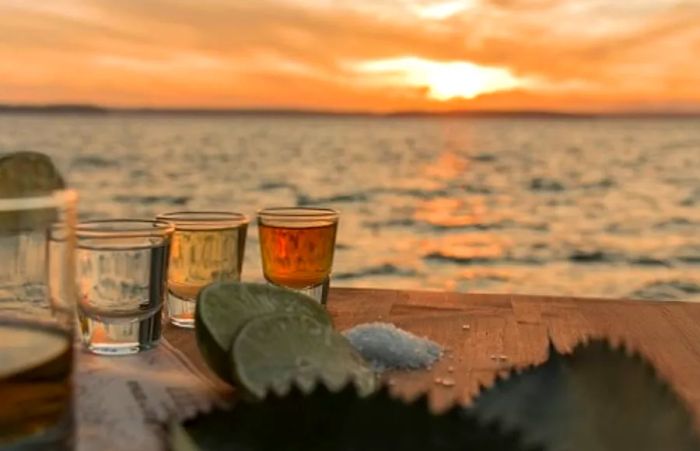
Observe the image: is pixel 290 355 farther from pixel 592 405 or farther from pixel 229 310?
pixel 592 405

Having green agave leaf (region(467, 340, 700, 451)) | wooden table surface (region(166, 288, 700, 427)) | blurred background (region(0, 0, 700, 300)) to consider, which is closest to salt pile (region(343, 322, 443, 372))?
wooden table surface (region(166, 288, 700, 427))

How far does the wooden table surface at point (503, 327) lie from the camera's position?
1031 mm

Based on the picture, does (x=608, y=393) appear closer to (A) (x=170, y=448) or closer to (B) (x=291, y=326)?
(A) (x=170, y=448)

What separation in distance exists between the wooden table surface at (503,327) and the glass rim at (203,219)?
5.7 inches

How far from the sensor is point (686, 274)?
417 inches

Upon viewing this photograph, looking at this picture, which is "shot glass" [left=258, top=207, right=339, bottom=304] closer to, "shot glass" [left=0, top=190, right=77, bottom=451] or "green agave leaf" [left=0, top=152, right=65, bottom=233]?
"green agave leaf" [left=0, top=152, right=65, bottom=233]

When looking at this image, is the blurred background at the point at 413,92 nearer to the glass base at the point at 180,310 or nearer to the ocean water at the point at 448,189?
the ocean water at the point at 448,189

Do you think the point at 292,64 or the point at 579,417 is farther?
the point at 292,64

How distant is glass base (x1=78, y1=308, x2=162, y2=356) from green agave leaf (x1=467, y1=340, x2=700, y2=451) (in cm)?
63

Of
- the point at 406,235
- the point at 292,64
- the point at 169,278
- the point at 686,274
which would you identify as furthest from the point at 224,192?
the point at 169,278

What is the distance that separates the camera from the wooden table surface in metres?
1.03

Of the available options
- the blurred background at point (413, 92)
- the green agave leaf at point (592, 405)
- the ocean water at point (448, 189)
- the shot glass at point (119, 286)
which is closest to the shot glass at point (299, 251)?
the shot glass at point (119, 286)

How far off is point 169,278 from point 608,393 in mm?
893

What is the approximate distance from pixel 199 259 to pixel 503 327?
386mm
